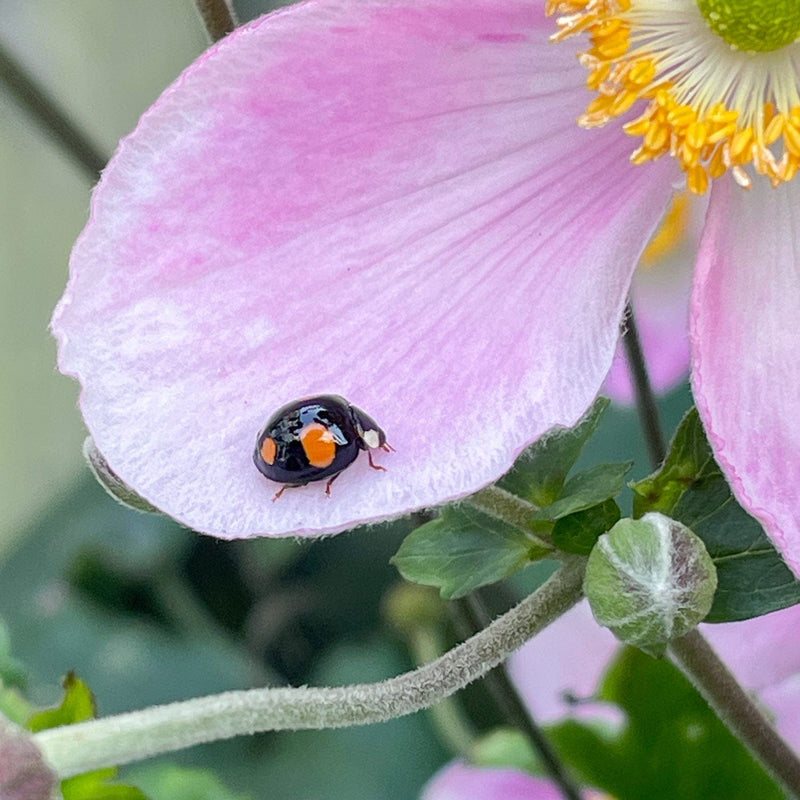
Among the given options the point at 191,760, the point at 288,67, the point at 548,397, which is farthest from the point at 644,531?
the point at 191,760

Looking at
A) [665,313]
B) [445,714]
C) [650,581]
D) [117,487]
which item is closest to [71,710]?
[117,487]

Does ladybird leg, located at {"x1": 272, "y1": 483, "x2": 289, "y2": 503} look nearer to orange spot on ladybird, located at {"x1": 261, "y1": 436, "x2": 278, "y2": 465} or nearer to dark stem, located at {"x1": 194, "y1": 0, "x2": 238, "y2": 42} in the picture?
orange spot on ladybird, located at {"x1": 261, "y1": 436, "x2": 278, "y2": 465}

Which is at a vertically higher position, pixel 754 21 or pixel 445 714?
pixel 754 21

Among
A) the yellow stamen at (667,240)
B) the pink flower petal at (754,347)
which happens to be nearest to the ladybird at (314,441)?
the pink flower petal at (754,347)

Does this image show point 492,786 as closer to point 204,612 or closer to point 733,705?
point 733,705

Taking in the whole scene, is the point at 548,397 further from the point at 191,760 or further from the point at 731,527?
the point at 191,760

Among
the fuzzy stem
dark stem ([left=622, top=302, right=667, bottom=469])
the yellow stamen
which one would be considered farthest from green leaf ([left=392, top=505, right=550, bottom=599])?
the yellow stamen
